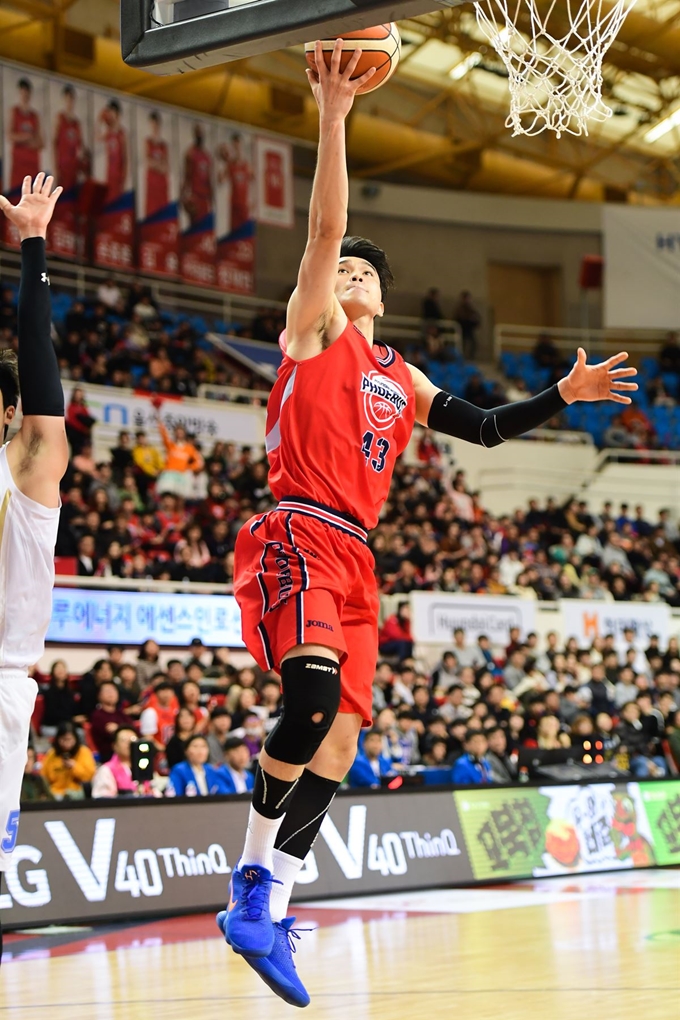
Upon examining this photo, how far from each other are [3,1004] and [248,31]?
12.9ft

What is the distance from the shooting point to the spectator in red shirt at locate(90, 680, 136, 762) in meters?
11.4

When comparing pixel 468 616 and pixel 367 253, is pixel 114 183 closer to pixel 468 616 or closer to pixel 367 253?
pixel 468 616

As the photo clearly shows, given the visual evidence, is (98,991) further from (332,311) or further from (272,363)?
(272,363)

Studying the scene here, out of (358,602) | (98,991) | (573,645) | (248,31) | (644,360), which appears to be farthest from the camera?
(644,360)

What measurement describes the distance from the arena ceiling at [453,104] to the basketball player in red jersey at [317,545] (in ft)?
62.0

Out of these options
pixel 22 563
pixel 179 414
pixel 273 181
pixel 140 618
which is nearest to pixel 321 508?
pixel 22 563

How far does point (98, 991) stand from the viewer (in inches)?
217

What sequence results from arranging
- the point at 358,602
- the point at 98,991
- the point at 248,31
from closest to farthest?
the point at 248,31
the point at 358,602
the point at 98,991

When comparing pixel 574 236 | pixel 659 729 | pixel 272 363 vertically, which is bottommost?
pixel 659 729

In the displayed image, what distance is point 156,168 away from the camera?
73.6ft

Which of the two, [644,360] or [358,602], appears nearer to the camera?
[358,602]

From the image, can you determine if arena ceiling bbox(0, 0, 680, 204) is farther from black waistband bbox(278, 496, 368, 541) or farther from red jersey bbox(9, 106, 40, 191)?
black waistband bbox(278, 496, 368, 541)

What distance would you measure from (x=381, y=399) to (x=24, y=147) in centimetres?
1769

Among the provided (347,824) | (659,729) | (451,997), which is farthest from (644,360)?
(451,997)
